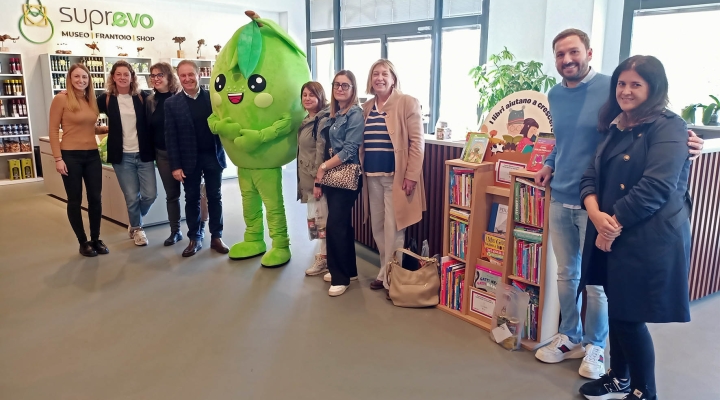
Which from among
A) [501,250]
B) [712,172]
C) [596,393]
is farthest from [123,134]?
[712,172]

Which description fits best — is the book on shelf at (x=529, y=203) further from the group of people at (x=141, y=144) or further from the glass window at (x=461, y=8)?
the glass window at (x=461, y=8)

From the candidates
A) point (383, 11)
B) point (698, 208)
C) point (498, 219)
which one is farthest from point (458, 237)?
point (383, 11)

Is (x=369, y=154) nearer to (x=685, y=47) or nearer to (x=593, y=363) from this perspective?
(x=593, y=363)

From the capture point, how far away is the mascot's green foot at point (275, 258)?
3711 millimetres

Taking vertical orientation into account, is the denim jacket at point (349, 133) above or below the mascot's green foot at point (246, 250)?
above

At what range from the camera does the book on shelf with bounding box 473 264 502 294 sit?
2.75 m

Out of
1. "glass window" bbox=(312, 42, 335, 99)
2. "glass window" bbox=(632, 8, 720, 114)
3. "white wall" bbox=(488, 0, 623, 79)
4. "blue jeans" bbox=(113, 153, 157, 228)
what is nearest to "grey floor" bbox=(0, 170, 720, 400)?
"blue jeans" bbox=(113, 153, 157, 228)

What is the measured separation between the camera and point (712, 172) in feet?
9.51

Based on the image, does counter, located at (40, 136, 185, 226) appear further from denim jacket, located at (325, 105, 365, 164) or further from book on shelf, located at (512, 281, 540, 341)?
book on shelf, located at (512, 281, 540, 341)

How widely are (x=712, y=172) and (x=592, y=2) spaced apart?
2860 millimetres

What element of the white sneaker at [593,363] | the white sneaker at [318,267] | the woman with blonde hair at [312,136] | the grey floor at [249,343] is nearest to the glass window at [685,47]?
the grey floor at [249,343]

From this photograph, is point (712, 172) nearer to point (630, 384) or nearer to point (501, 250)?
point (501, 250)

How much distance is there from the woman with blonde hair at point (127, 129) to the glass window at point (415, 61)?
4037mm

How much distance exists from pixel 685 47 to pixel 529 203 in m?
3.75
